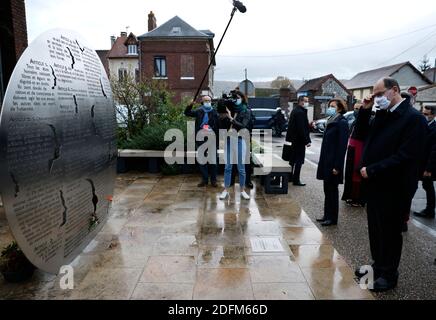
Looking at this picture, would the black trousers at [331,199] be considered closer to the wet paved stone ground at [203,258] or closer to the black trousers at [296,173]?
the wet paved stone ground at [203,258]

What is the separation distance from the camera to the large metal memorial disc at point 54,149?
2.44 meters

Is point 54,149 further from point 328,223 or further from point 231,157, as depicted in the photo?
point 328,223

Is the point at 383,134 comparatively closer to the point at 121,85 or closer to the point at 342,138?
the point at 342,138

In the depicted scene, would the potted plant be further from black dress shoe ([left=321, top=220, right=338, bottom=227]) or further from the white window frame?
the white window frame

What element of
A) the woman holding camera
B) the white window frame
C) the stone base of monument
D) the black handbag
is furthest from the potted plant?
the white window frame

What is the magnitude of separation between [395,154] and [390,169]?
15 centimetres

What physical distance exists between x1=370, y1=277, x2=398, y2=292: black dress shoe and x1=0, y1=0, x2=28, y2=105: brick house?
709 centimetres

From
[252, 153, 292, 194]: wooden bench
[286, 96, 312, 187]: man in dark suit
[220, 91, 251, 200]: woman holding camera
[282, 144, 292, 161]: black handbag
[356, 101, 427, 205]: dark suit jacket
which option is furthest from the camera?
[282, 144, 292, 161]: black handbag

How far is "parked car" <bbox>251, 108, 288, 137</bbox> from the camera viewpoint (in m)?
21.3

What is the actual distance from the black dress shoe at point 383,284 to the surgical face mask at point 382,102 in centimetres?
166

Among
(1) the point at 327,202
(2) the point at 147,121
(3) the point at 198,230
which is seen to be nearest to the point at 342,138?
(1) the point at 327,202

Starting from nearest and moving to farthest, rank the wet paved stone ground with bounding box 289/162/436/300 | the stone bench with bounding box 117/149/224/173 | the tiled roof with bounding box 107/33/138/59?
the wet paved stone ground with bounding box 289/162/436/300, the stone bench with bounding box 117/149/224/173, the tiled roof with bounding box 107/33/138/59
